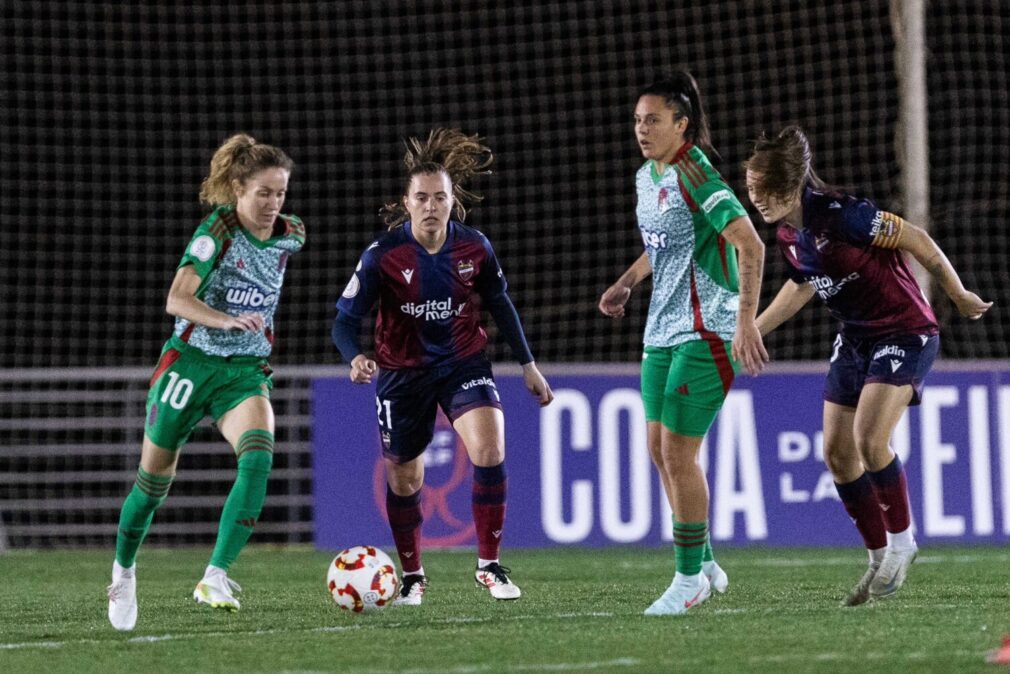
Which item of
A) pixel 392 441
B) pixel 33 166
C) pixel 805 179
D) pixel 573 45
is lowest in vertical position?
pixel 392 441

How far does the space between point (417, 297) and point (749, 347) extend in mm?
1424

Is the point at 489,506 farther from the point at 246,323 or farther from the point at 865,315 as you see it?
the point at 865,315

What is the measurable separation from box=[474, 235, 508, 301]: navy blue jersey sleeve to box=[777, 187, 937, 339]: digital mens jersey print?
1.11 m

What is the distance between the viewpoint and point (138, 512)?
568 centimetres

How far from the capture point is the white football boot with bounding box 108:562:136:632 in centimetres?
527

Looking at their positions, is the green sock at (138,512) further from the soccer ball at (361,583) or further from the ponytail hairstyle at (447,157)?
the ponytail hairstyle at (447,157)

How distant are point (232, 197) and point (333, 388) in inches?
156

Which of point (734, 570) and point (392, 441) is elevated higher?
point (392, 441)

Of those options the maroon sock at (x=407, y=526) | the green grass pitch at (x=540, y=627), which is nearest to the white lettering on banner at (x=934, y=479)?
the green grass pitch at (x=540, y=627)

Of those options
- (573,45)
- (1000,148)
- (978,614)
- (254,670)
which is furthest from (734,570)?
(1000,148)

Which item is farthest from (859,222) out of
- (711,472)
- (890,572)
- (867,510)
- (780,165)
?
(711,472)

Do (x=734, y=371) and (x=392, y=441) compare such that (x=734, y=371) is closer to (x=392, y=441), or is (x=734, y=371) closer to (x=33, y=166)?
(x=392, y=441)

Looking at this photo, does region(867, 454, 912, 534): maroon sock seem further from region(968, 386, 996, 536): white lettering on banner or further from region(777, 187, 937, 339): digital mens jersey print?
region(968, 386, 996, 536): white lettering on banner

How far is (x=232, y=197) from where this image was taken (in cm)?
606
